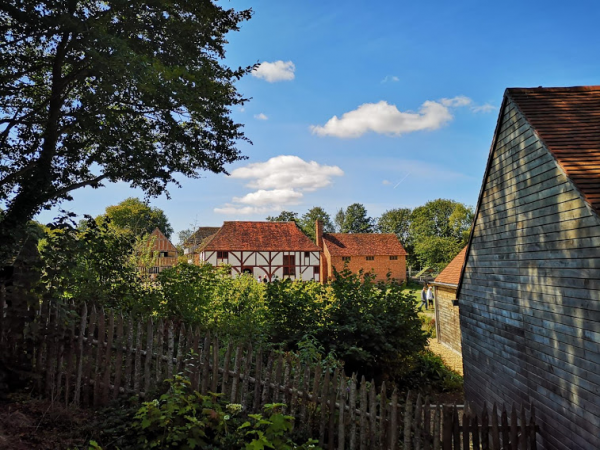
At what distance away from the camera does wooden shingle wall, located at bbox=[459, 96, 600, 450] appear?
5.13 metres

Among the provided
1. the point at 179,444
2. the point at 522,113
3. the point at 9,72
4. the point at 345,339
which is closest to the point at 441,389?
the point at 345,339

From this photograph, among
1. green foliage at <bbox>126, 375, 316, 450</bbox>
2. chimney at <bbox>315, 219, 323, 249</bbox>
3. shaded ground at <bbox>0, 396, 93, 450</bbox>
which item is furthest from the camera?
chimney at <bbox>315, 219, 323, 249</bbox>

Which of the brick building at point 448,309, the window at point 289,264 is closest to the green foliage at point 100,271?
the brick building at point 448,309

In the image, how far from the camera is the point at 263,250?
124 feet

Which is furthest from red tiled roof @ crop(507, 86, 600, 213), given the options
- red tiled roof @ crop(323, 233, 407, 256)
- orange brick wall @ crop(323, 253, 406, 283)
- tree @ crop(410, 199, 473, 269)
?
orange brick wall @ crop(323, 253, 406, 283)

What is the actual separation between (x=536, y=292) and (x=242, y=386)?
5.14 metres

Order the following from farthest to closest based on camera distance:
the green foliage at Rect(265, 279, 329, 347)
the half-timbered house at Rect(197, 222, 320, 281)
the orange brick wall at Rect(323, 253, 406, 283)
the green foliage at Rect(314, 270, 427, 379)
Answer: the orange brick wall at Rect(323, 253, 406, 283), the half-timbered house at Rect(197, 222, 320, 281), the green foliage at Rect(265, 279, 329, 347), the green foliage at Rect(314, 270, 427, 379)

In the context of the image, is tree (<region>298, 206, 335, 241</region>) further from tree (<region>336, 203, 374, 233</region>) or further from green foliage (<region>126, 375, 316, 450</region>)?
green foliage (<region>126, 375, 316, 450</region>)

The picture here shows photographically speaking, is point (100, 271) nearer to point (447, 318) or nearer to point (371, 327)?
point (371, 327)

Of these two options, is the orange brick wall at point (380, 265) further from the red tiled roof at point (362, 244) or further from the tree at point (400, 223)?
the tree at point (400, 223)

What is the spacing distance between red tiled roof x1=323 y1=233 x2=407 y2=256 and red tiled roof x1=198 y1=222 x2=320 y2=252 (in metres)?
7.39

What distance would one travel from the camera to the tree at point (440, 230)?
4406cm

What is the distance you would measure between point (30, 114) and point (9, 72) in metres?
1.02

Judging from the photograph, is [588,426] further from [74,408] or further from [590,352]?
[74,408]
